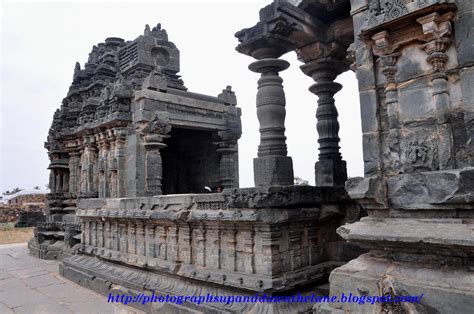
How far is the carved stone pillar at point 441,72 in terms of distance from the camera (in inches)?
108

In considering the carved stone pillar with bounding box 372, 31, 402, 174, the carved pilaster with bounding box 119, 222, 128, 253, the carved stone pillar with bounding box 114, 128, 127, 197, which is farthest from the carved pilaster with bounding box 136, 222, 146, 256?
the carved stone pillar with bounding box 372, 31, 402, 174

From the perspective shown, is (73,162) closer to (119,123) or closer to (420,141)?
(119,123)

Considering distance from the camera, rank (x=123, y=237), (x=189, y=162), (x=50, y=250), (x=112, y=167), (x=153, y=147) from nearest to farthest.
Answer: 1. (x=123, y=237)
2. (x=153, y=147)
3. (x=112, y=167)
4. (x=50, y=250)
5. (x=189, y=162)

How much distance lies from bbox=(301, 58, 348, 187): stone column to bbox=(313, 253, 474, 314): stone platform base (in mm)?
2430

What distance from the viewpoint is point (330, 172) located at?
5.50 meters

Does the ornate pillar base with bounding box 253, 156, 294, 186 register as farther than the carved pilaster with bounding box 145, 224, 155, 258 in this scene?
No

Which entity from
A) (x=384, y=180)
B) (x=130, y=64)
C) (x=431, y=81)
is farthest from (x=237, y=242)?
(x=130, y=64)

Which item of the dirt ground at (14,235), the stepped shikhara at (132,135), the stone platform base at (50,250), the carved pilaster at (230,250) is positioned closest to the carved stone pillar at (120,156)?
the stepped shikhara at (132,135)

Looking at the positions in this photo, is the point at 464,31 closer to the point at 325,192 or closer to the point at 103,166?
the point at 325,192

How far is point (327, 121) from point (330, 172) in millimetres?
854

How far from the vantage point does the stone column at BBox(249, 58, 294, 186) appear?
438 cm

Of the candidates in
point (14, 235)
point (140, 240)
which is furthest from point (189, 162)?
point (14, 235)

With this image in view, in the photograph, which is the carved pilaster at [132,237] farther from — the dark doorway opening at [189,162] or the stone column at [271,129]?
the dark doorway opening at [189,162]

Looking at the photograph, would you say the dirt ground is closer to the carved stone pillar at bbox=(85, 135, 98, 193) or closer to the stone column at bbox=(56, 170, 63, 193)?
the stone column at bbox=(56, 170, 63, 193)
